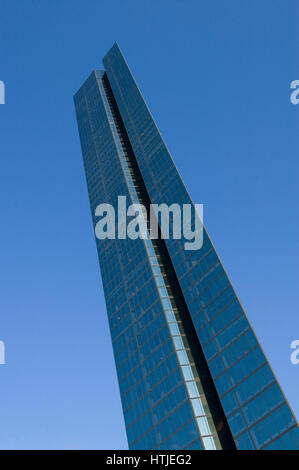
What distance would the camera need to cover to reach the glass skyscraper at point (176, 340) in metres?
60.1

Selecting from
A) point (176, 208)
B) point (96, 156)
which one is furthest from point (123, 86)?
point (176, 208)

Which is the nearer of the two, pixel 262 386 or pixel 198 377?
pixel 262 386

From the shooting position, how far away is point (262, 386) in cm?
5922

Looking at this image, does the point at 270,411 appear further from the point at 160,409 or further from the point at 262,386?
the point at 160,409

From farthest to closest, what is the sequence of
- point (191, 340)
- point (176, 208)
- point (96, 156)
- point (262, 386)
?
point (96, 156)
point (176, 208)
point (191, 340)
point (262, 386)

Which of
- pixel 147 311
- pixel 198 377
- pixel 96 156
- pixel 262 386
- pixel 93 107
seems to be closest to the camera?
pixel 262 386

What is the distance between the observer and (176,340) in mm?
75062

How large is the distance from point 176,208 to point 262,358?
39.7 meters

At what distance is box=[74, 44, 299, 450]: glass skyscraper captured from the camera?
6006 cm

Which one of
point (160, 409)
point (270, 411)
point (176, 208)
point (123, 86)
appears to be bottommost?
point (270, 411)

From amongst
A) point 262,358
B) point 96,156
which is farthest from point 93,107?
point 262,358

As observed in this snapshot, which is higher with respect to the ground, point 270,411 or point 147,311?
point 147,311
